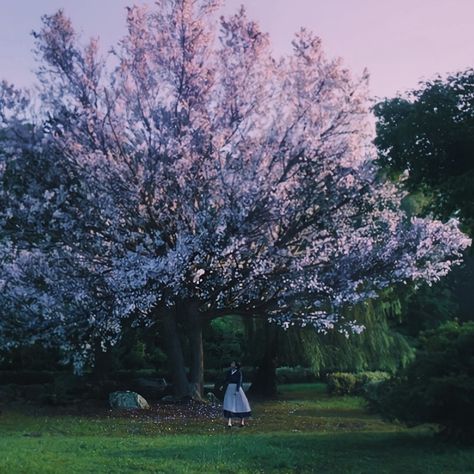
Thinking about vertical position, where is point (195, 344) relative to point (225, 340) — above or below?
below

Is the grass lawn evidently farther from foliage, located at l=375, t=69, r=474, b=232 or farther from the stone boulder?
foliage, located at l=375, t=69, r=474, b=232

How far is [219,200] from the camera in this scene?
21.0 metres

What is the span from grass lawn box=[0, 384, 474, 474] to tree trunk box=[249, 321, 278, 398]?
8737 mm

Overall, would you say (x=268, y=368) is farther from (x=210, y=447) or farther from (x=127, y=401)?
(x=210, y=447)

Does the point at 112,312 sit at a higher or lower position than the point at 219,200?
lower

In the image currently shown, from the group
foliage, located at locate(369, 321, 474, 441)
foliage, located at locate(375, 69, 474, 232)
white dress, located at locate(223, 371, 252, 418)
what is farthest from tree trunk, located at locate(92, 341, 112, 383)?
foliage, located at locate(369, 321, 474, 441)

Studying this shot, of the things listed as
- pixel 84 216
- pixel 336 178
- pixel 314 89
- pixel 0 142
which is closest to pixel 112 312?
pixel 84 216

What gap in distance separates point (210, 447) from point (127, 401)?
10370 mm

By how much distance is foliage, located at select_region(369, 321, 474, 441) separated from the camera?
1269 centimetres

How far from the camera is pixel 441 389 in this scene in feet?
41.6

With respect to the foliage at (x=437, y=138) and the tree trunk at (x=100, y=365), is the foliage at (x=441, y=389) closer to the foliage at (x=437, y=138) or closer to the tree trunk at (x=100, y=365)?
the foliage at (x=437, y=138)

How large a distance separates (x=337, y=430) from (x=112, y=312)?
7695 mm

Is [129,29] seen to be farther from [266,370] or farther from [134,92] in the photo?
[266,370]

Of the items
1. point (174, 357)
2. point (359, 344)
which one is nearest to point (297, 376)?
point (359, 344)
